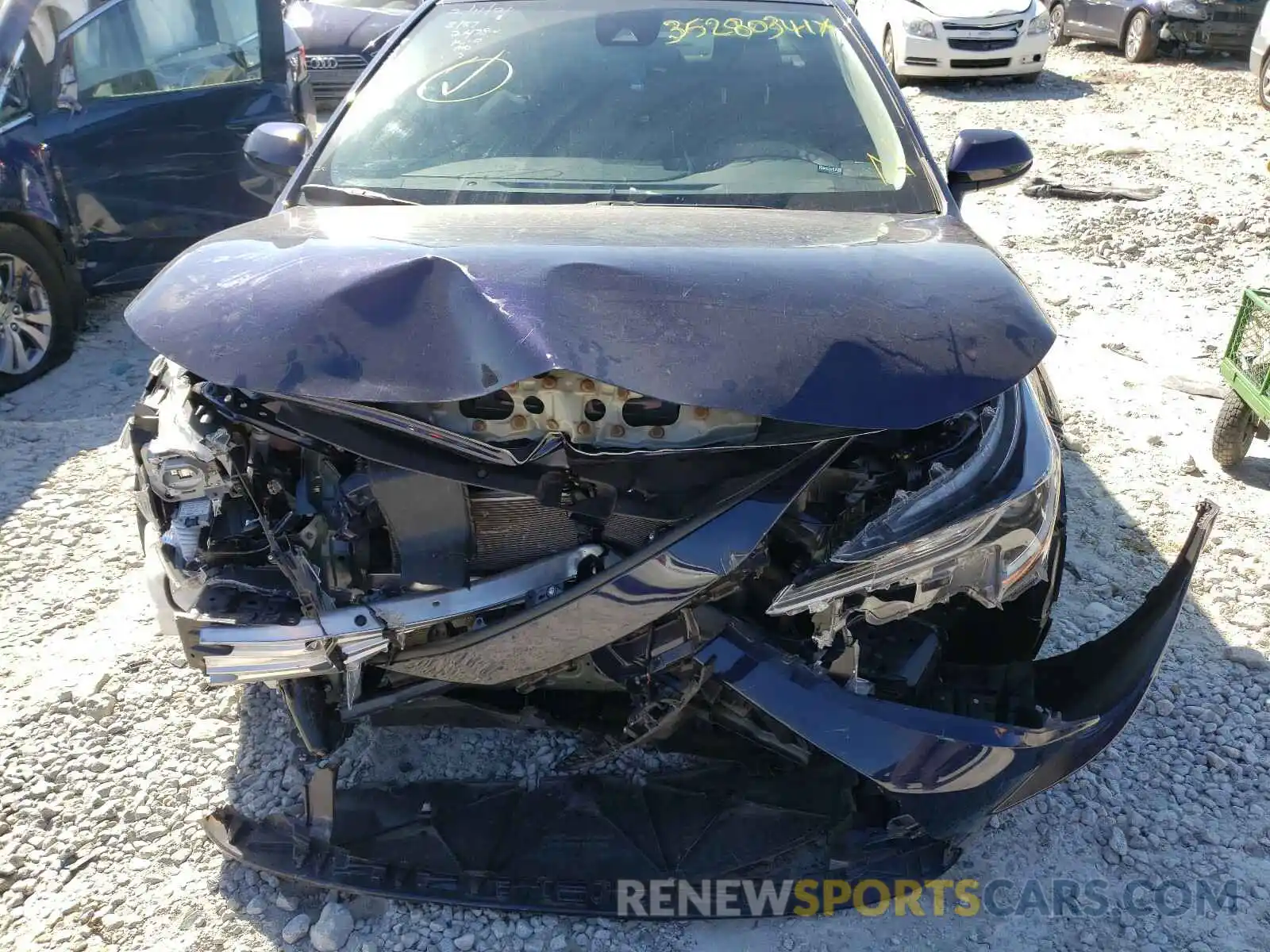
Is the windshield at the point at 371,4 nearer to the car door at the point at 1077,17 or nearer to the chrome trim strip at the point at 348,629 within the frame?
the car door at the point at 1077,17

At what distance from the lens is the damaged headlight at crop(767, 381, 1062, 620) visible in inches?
79.4

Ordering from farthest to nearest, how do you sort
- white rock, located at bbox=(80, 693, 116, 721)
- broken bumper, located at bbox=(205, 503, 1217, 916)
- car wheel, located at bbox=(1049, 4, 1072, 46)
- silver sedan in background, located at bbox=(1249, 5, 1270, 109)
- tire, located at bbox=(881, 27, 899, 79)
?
1. car wheel, located at bbox=(1049, 4, 1072, 46)
2. tire, located at bbox=(881, 27, 899, 79)
3. silver sedan in background, located at bbox=(1249, 5, 1270, 109)
4. white rock, located at bbox=(80, 693, 116, 721)
5. broken bumper, located at bbox=(205, 503, 1217, 916)

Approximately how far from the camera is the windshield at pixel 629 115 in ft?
9.82

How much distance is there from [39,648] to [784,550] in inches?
98.6

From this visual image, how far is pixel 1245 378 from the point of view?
13.8 ft

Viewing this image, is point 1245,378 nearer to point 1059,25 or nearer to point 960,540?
point 960,540

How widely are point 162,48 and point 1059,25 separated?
41.9ft

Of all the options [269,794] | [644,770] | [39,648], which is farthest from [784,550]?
[39,648]

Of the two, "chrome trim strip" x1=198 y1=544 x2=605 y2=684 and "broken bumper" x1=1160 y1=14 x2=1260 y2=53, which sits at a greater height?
"chrome trim strip" x1=198 y1=544 x2=605 y2=684

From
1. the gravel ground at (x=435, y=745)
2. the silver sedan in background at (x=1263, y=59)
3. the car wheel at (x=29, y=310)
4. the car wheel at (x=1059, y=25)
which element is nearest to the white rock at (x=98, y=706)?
the gravel ground at (x=435, y=745)

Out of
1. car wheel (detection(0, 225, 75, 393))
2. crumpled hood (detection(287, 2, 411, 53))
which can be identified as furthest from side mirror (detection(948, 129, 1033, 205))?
crumpled hood (detection(287, 2, 411, 53))

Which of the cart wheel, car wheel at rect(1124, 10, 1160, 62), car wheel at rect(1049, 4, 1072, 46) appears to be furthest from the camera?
car wheel at rect(1049, 4, 1072, 46)

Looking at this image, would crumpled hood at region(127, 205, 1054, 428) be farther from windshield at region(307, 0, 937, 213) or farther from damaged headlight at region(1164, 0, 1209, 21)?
damaged headlight at region(1164, 0, 1209, 21)

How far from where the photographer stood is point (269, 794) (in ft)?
9.05
